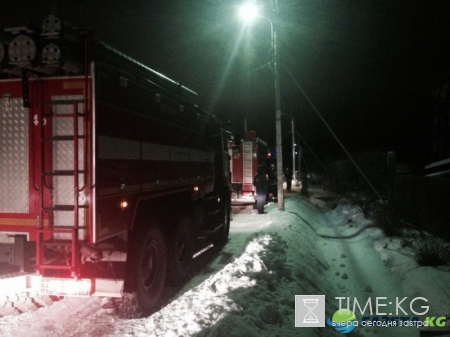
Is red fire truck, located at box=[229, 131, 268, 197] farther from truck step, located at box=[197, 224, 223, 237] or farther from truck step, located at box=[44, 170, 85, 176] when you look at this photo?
truck step, located at box=[44, 170, 85, 176]

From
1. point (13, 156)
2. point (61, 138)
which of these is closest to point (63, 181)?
point (61, 138)

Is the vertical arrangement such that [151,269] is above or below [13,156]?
below

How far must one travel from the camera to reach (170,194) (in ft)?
22.9

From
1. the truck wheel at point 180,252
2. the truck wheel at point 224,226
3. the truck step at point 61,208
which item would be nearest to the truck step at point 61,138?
the truck step at point 61,208

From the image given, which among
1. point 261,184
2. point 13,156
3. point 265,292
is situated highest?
point 13,156

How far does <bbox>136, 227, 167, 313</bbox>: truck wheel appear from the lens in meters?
5.83

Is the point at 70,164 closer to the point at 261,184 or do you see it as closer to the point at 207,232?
the point at 207,232

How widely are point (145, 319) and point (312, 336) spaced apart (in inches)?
90.5

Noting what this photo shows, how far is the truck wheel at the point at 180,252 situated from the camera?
7.20 meters

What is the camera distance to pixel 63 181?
15.9 feet

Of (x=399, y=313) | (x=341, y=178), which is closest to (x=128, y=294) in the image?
(x=399, y=313)

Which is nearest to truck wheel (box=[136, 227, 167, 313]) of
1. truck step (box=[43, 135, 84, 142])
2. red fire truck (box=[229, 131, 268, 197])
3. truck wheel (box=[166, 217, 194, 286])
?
truck wheel (box=[166, 217, 194, 286])

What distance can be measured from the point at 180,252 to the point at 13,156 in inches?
149

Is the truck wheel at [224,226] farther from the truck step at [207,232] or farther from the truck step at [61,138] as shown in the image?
the truck step at [61,138]
